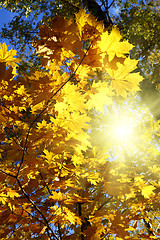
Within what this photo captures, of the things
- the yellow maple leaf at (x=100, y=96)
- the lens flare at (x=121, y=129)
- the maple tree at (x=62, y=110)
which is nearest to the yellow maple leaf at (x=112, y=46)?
the maple tree at (x=62, y=110)

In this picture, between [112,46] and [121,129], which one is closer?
[112,46]

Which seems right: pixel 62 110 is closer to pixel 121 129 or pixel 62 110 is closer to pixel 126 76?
pixel 126 76

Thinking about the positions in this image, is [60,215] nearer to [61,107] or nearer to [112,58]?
[61,107]

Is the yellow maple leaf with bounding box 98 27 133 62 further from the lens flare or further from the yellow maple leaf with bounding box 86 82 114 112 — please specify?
the lens flare

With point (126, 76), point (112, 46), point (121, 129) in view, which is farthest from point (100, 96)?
point (121, 129)

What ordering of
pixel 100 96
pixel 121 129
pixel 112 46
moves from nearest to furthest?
pixel 112 46
pixel 100 96
pixel 121 129

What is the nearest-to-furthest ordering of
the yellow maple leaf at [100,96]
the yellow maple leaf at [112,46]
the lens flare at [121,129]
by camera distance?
1. the yellow maple leaf at [112,46]
2. the yellow maple leaf at [100,96]
3. the lens flare at [121,129]

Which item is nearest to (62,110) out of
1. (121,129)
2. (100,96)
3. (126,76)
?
(100,96)

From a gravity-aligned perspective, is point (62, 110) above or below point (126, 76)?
above

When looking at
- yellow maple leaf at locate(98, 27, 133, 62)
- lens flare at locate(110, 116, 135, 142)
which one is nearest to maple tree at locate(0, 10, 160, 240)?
yellow maple leaf at locate(98, 27, 133, 62)

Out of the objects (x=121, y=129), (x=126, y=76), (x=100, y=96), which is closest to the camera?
(x=126, y=76)

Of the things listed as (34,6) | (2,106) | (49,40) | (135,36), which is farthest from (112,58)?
(34,6)

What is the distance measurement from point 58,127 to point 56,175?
0.50 m

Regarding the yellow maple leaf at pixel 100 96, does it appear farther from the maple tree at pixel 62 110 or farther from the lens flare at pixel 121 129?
the lens flare at pixel 121 129
